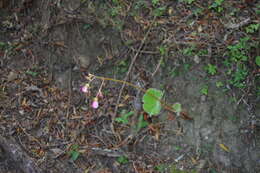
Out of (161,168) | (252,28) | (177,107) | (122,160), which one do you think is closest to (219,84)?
(177,107)

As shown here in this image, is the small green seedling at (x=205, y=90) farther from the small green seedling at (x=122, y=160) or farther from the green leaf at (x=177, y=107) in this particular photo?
the small green seedling at (x=122, y=160)

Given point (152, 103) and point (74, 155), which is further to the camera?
point (74, 155)

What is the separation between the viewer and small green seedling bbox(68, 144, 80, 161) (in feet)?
9.43

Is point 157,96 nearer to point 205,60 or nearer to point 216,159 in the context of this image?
point 205,60

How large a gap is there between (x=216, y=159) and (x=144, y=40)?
1349 millimetres

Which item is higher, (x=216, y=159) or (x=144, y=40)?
(x=144, y=40)

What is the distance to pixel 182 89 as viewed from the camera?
111 inches

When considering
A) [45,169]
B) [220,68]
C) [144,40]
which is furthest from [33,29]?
[220,68]

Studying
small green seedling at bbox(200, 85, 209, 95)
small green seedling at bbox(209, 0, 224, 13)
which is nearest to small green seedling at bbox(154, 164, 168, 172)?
small green seedling at bbox(200, 85, 209, 95)

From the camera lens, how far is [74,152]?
2889mm

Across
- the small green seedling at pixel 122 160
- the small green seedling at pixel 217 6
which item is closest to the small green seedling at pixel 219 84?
the small green seedling at pixel 217 6

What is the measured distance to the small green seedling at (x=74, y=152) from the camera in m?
2.87

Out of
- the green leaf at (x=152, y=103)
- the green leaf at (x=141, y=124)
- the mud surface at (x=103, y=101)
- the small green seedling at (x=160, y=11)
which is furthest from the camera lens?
the small green seedling at (x=160, y=11)

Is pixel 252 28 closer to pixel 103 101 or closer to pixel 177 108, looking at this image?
pixel 177 108
